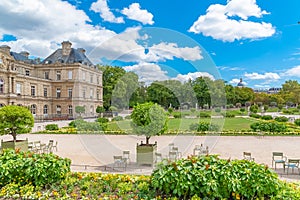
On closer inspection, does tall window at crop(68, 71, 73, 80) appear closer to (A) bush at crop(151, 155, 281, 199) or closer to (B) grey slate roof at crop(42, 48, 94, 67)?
(B) grey slate roof at crop(42, 48, 94, 67)

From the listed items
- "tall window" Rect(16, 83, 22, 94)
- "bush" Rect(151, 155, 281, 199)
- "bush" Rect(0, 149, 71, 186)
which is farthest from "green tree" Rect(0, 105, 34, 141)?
"tall window" Rect(16, 83, 22, 94)

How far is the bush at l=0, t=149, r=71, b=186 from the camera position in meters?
5.35

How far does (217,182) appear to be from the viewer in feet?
15.0

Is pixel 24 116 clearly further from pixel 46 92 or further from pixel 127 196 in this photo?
pixel 46 92

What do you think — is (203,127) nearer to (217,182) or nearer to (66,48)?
(217,182)

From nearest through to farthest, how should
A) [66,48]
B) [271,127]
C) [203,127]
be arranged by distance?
[271,127] < [203,127] < [66,48]

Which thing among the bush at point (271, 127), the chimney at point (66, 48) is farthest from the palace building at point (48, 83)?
the bush at point (271, 127)

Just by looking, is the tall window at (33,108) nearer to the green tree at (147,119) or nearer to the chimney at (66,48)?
the chimney at (66,48)

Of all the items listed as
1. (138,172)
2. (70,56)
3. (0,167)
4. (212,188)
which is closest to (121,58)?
(138,172)

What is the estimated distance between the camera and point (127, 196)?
4973 millimetres

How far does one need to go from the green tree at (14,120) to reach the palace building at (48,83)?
19336mm

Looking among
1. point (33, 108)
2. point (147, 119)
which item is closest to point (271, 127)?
point (147, 119)

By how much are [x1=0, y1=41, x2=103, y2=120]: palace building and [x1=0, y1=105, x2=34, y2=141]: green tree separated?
19.3 m

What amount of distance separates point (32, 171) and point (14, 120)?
7.38 meters
